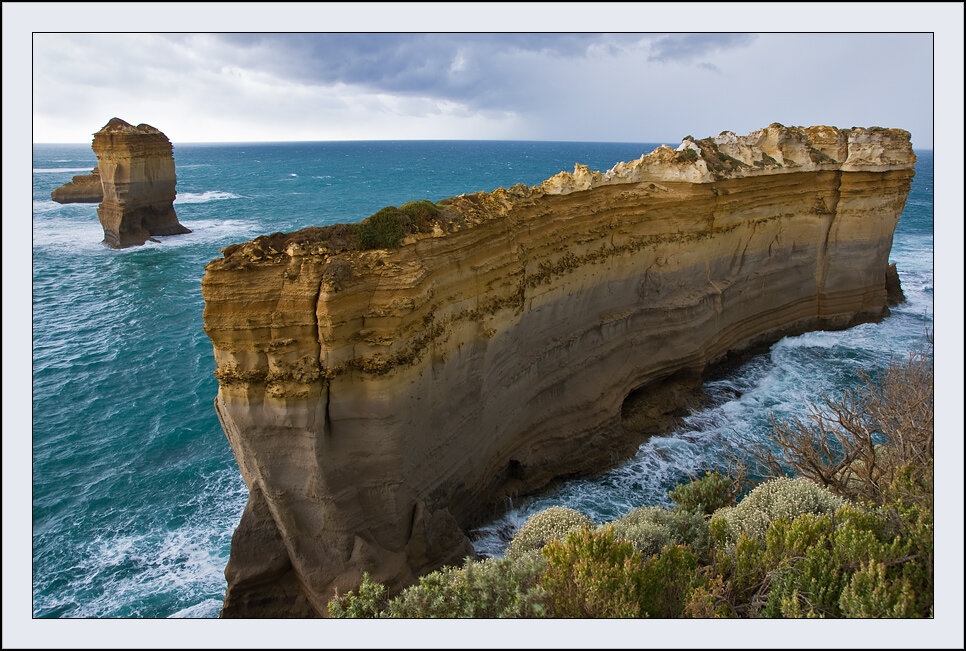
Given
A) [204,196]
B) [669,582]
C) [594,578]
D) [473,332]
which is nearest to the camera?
[594,578]

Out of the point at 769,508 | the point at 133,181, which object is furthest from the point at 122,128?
the point at 769,508

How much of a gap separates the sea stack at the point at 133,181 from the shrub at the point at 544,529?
4838 cm

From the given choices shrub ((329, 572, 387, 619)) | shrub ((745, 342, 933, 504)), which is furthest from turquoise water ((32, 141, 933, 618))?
shrub ((329, 572, 387, 619))

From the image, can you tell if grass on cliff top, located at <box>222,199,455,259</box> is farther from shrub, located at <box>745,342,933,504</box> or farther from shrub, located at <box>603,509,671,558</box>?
shrub, located at <box>745,342,933,504</box>

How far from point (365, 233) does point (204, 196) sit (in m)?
80.9

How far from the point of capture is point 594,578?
9.59 m

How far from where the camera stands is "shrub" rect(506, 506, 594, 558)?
14180 millimetres

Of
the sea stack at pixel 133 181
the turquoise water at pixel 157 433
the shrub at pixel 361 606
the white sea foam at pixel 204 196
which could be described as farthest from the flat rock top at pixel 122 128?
the shrub at pixel 361 606

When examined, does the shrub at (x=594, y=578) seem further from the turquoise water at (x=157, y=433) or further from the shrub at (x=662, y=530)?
the turquoise water at (x=157, y=433)

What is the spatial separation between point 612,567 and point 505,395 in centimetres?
934

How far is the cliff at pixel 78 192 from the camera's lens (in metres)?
73.8

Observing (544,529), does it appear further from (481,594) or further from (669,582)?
(669,582)

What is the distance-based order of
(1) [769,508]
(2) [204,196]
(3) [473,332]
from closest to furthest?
1. (1) [769,508]
2. (3) [473,332]
3. (2) [204,196]

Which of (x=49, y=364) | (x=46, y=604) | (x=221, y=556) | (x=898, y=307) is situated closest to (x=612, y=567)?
(x=221, y=556)
